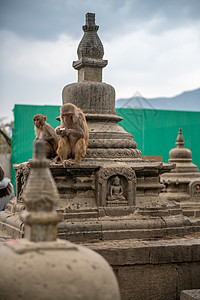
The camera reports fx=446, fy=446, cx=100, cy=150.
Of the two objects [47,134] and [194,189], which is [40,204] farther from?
[194,189]

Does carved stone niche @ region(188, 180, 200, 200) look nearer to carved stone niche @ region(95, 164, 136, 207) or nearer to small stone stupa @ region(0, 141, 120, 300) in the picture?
carved stone niche @ region(95, 164, 136, 207)

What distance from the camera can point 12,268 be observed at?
366 centimetres

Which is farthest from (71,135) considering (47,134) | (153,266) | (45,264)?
(45,264)

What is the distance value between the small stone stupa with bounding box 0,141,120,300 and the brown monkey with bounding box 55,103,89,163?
10.7 ft

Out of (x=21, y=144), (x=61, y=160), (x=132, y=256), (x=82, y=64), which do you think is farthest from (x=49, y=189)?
(x=21, y=144)

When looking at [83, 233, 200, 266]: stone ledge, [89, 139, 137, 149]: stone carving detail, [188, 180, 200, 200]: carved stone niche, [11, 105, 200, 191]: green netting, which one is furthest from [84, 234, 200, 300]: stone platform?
[11, 105, 200, 191]: green netting

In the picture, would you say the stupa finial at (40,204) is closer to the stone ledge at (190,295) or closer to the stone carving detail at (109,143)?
the stone ledge at (190,295)

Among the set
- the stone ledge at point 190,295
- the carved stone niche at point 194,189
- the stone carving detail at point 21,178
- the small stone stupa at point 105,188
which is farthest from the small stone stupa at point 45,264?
the carved stone niche at point 194,189

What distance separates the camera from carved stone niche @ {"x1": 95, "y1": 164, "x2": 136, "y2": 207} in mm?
7238

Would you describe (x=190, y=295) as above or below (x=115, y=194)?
below

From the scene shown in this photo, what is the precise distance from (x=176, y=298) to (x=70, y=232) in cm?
188

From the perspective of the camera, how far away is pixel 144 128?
57.5 feet

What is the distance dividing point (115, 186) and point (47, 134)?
4.90 feet

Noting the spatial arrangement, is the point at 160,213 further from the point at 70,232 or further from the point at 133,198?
the point at 70,232
